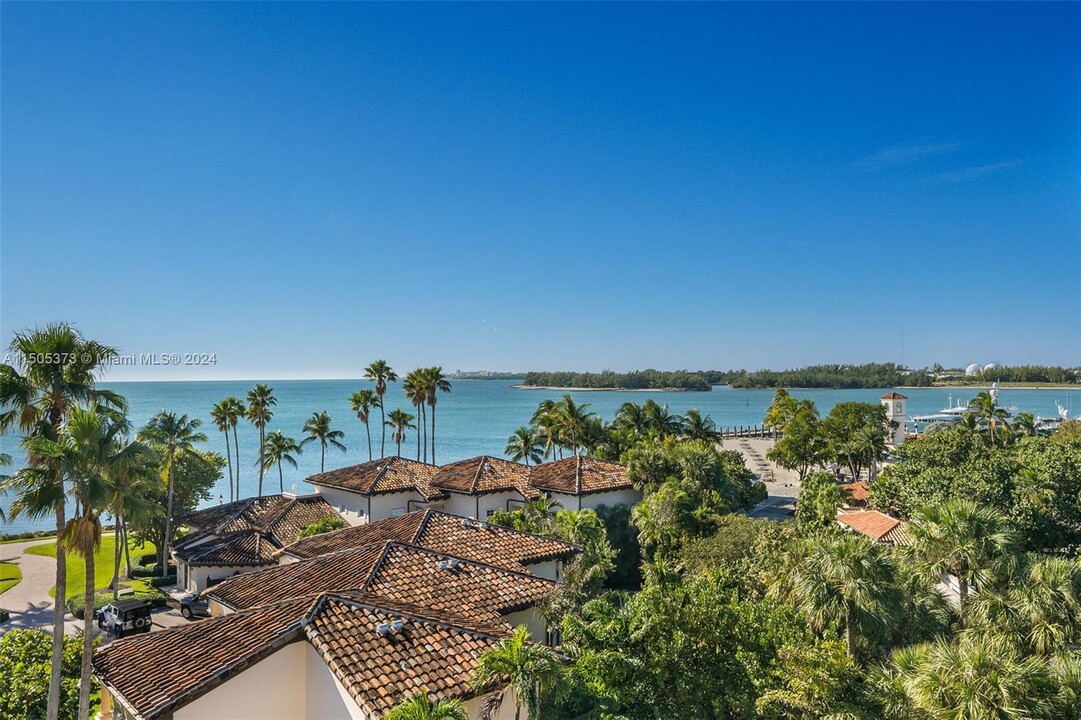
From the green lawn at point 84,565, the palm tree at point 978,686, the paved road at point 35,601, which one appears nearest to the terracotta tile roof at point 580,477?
the paved road at point 35,601

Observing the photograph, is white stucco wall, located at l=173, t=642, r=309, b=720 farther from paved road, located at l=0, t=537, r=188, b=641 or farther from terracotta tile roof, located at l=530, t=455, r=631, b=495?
terracotta tile roof, located at l=530, t=455, r=631, b=495

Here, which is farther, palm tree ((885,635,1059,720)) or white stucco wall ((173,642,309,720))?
palm tree ((885,635,1059,720))

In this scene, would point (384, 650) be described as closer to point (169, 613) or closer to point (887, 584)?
point (887, 584)

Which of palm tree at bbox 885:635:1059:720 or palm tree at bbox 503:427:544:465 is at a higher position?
palm tree at bbox 885:635:1059:720

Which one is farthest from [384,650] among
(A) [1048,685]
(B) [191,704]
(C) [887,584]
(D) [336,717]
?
(C) [887,584]

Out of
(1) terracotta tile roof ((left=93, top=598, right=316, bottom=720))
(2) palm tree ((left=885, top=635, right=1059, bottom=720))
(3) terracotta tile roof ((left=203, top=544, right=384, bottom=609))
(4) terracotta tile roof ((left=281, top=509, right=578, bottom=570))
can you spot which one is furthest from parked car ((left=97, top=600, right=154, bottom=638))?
(2) palm tree ((left=885, top=635, right=1059, bottom=720))

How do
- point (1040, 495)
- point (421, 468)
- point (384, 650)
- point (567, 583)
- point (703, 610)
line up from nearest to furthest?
1. point (384, 650)
2. point (703, 610)
3. point (567, 583)
4. point (1040, 495)
5. point (421, 468)
